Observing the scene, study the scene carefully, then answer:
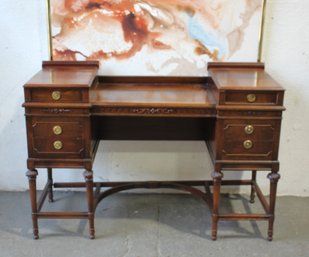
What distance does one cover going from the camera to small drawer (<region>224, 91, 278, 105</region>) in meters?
2.15

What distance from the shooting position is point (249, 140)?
2.21m

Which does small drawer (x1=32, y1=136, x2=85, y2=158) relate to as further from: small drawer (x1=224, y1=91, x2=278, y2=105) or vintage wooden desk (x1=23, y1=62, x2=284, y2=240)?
small drawer (x1=224, y1=91, x2=278, y2=105)

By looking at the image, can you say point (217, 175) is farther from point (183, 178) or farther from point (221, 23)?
point (221, 23)

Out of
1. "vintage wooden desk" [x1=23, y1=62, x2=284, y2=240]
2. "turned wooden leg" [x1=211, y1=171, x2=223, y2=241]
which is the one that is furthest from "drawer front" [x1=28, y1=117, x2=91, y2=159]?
"turned wooden leg" [x1=211, y1=171, x2=223, y2=241]

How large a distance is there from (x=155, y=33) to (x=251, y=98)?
0.75 metres

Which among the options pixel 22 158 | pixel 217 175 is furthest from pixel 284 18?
pixel 22 158

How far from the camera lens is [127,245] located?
234 centimetres

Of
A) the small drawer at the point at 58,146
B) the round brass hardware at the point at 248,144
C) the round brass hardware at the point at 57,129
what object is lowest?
the small drawer at the point at 58,146

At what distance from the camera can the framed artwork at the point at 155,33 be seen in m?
2.53

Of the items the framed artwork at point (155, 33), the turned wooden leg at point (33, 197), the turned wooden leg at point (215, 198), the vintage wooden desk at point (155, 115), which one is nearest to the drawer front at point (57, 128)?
the vintage wooden desk at point (155, 115)

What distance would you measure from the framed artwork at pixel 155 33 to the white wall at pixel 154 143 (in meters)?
0.11

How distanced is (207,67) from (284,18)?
532 mm

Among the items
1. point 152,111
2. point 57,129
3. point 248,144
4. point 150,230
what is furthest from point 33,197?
point 248,144

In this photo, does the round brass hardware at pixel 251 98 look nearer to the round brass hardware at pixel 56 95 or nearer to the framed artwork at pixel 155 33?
the framed artwork at pixel 155 33
